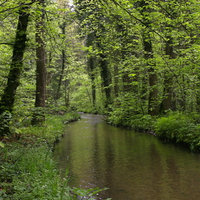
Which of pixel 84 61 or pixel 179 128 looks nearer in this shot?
pixel 179 128

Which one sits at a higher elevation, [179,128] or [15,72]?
[15,72]

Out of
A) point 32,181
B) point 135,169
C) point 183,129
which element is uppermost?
point 183,129

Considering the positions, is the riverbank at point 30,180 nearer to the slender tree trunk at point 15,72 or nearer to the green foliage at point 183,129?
the slender tree trunk at point 15,72

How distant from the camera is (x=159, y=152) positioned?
28.1 feet

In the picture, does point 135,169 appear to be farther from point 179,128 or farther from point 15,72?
point 15,72

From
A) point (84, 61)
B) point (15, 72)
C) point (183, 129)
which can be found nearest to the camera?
point (15, 72)

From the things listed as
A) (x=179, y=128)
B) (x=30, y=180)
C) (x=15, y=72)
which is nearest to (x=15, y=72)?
(x=15, y=72)

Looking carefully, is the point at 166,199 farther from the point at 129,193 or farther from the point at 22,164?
the point at 22,164

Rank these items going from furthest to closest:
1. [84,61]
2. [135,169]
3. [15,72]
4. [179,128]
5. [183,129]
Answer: [84,61]
[179,128]
[183,129]
[15,72]
[135,169]

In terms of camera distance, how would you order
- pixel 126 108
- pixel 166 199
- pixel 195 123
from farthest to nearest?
pixel 126 108
pixel 195 123
pixel 166 199

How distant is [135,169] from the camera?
22.0ft

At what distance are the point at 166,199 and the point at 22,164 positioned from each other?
3.30 meters

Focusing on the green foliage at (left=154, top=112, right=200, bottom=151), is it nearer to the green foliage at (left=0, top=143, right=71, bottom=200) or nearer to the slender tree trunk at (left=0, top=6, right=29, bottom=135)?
the green foliage at (left=0, top=143, right=71, bottom=200)

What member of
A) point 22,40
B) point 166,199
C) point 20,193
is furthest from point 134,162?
point 22,40
